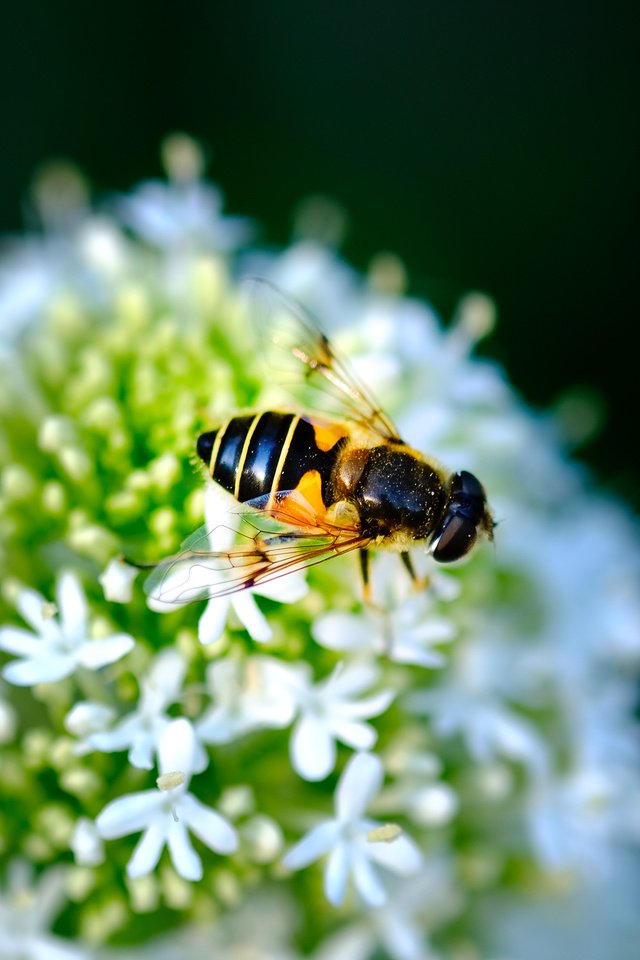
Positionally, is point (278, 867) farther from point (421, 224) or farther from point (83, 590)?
point (421, 224)

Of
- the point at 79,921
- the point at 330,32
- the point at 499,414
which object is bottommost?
the point at 79,921

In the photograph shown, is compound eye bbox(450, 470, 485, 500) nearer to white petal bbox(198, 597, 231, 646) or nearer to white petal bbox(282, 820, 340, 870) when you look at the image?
white petal bbox(198, 597, 231, 646)

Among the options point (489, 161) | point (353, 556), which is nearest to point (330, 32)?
point (489, 161)

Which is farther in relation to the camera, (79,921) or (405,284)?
(405,284)

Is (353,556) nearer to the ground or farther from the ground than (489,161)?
nearer to the ground

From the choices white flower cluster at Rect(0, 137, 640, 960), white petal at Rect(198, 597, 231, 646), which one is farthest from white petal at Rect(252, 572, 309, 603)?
white petal at Rect(198, 597, 231, 646)

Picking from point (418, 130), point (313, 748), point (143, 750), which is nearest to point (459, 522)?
point (313, 748)
